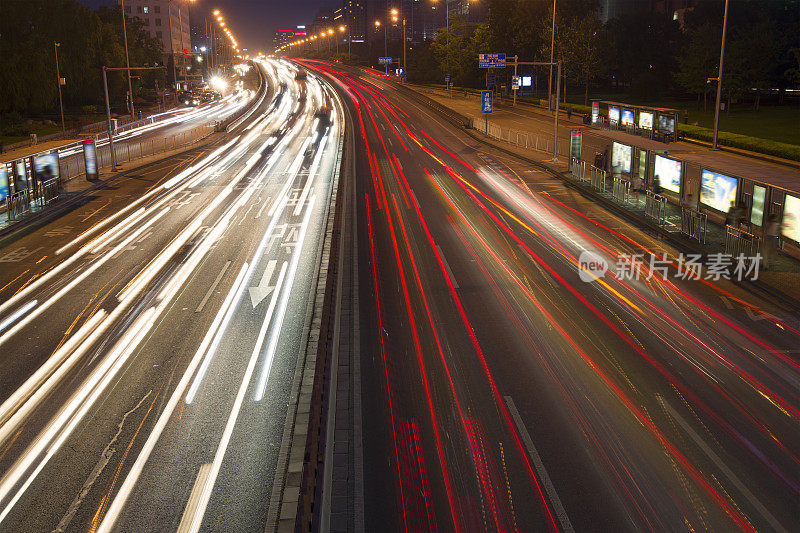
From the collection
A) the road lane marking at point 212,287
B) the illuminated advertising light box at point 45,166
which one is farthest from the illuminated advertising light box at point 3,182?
the road lane marking at point 212,287

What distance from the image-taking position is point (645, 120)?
163ft

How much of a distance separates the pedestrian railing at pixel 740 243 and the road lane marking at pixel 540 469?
1255 cm

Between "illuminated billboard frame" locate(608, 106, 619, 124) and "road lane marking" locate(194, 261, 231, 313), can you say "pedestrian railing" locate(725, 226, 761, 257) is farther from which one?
"illuminated billboard frame" locate(608, 106, 619, 124)

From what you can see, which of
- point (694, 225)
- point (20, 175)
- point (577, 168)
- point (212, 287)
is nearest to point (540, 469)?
point (212, 287)

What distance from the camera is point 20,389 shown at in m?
14.0

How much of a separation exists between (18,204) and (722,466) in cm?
3112

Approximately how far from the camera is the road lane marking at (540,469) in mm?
9562

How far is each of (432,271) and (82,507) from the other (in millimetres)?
13496

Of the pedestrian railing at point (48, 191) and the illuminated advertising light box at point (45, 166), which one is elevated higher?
the illuminated advertising light box at point (45, 166)

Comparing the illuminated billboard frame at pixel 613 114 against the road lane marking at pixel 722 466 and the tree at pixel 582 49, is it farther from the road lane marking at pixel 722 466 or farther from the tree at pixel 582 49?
the road lane marking at pixel 722 466

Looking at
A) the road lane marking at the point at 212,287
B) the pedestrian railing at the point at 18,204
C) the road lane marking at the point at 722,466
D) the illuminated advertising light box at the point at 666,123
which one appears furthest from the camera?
the illuminated advertising light box at the point at 666,123

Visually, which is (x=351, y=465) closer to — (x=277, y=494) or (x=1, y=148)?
→ (x=277, y=494)

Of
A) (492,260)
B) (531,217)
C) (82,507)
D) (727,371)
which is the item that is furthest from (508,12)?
(82,507)

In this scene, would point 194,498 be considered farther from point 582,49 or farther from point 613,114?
point 582,49
